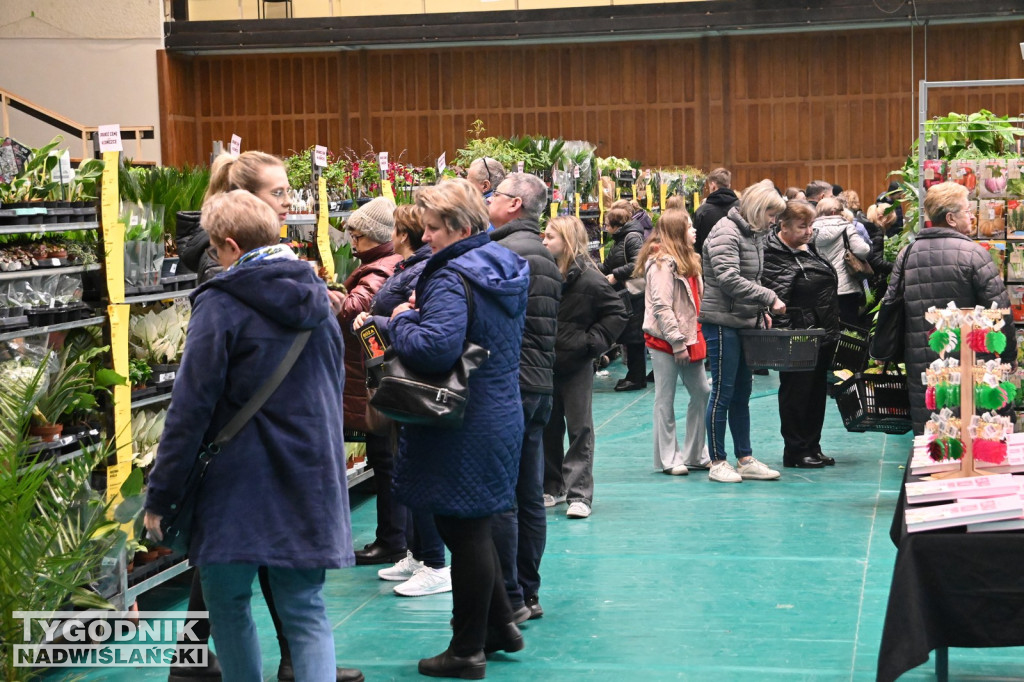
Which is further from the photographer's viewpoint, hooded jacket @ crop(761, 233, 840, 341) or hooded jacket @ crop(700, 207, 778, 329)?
hooded jacket @ crop(761, 233, 840, 341)

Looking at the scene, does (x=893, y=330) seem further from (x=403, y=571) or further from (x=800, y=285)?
(x=403, y=571)

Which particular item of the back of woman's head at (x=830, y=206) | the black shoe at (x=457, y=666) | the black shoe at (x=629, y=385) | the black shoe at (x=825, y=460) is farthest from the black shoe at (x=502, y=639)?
the black shoe at (x=629, y=385)

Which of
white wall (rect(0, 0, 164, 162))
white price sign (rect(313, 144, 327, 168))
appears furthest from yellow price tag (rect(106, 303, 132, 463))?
white wall (rect(0, 0, 164, 162))

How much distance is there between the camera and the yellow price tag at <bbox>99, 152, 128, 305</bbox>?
433 cm

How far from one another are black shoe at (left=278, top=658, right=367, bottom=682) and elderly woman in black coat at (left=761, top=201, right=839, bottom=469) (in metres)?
3.85

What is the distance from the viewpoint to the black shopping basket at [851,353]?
7074 millimetres

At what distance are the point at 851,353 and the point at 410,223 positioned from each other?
3.30 m

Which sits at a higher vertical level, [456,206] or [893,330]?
[456,206]

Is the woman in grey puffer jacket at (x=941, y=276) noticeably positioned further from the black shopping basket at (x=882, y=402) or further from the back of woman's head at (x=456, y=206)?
the back of woman's head at (x=456, y=206)

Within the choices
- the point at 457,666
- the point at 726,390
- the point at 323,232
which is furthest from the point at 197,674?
the point at 726,390

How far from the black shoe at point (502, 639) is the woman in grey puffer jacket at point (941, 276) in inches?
98.9

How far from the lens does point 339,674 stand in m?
3.96

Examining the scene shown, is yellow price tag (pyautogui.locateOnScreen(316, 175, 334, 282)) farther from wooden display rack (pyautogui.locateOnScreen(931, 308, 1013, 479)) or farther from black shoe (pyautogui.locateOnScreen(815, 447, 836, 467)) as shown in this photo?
black shoe (pyautogui.locateOnScreen(815, 447, 836, 467))

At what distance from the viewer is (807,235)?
710 cm
